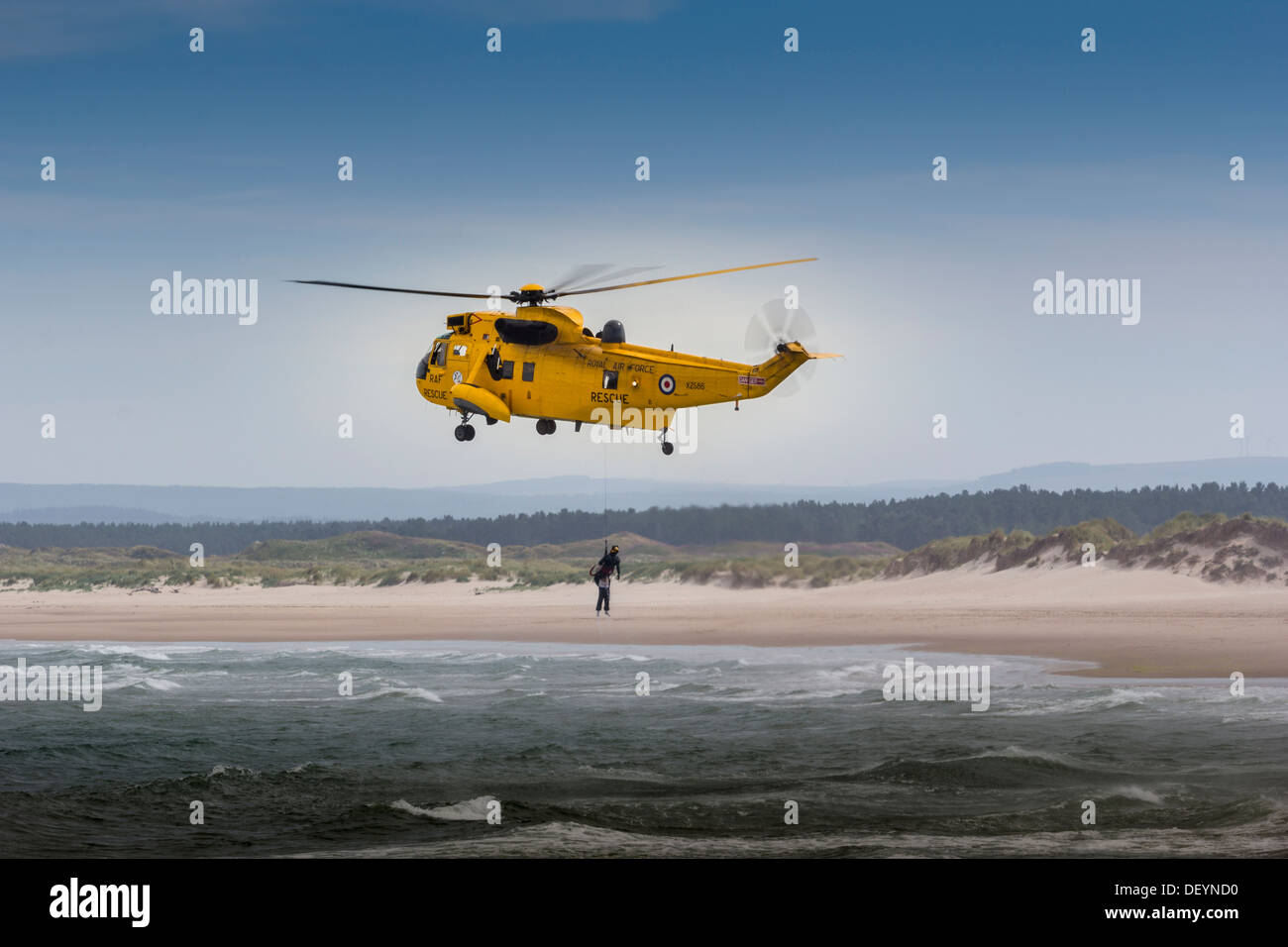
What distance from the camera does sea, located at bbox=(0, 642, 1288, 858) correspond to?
1642cm

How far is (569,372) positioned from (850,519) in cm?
3280

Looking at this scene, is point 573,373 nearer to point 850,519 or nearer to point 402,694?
point 402,694

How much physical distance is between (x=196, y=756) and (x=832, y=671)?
13.8 m

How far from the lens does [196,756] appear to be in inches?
894

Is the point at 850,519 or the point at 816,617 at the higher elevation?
the point at 850,519

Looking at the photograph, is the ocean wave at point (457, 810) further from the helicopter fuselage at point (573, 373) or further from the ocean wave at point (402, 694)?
the helicopter fuselage at point (573, 373)

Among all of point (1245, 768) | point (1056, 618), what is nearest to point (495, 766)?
point (1245, 768)

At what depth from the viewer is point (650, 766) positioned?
20.9 m

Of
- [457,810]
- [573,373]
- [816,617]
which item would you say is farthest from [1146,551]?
[457,810]

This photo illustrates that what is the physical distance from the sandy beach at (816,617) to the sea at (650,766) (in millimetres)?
3138

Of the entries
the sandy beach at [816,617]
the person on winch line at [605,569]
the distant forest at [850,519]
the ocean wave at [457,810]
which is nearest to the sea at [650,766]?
the ocean wave at [457,810]

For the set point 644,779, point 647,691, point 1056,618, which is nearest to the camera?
point 644,779
